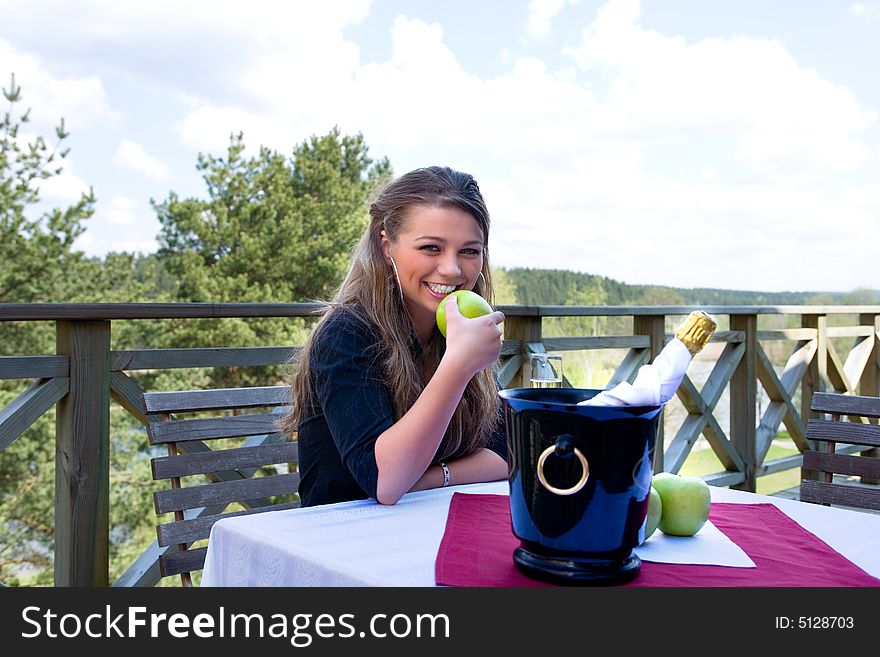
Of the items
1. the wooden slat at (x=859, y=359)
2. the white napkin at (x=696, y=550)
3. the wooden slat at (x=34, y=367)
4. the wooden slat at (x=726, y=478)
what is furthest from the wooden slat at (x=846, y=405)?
the wooden slat at (x=859, y=359)

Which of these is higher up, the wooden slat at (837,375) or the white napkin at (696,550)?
the white napkin at (696,550)

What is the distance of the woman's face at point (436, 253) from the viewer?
4.42ft

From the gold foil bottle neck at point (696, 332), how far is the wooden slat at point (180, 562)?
1.11 m

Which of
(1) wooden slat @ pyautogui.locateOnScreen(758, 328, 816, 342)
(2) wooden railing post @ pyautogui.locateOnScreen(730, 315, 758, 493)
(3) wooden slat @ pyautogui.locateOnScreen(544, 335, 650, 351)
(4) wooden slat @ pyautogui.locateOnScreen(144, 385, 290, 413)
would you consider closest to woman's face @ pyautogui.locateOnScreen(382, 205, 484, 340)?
(4) wooden slat @ pyautogui.locateOnScreen(144, 385, 290, 413)

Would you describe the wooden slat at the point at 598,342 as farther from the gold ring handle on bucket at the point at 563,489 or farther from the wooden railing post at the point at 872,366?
the gold ring handle on bucket at the point at 563,489

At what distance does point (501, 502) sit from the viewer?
1.12 meters

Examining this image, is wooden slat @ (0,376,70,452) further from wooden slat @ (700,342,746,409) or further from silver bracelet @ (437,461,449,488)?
wooden slat @ (700,342,746,409)

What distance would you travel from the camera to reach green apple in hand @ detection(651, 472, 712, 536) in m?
0.94

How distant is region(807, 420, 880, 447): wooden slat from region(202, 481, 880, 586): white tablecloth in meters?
0.42

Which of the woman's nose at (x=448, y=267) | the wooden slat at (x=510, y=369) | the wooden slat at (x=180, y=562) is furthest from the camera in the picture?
the wooden slat at (x=510, y=369)

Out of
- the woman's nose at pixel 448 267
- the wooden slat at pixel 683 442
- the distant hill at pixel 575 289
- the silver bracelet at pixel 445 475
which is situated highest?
the distant hill at pixel 575 289

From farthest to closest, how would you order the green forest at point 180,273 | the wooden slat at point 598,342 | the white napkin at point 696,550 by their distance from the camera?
1. the green forest at point 180,273
2. the wooden slat at point 598,342
3. the white napkin at point 696,550

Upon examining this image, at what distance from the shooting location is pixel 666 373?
76 cm
